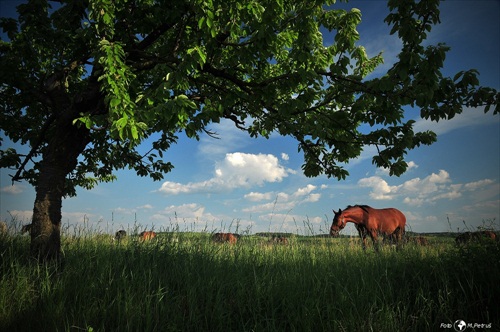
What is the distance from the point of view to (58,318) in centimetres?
502

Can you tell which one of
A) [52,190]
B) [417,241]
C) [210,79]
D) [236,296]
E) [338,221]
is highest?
[210,79]

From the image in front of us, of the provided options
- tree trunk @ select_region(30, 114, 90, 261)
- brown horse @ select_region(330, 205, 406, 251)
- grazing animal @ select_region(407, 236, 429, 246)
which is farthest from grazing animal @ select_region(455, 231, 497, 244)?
tree trunk @ select_region(30, 114, 90, 261)

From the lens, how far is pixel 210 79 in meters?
9.55

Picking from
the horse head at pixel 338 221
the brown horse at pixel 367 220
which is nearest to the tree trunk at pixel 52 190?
the brown horse at pixel 367 220

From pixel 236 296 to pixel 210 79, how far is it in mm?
6427

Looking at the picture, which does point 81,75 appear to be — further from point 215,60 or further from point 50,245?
point 50,245

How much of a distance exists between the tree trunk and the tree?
0.03 metres

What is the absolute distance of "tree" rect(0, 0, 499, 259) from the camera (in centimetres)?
574

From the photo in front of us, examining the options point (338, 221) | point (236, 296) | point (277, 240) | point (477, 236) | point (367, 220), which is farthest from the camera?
point (367, 220)

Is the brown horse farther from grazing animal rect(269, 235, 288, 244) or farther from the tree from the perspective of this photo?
the tree

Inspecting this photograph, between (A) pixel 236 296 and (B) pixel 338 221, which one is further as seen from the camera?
(B) pixel 338 221

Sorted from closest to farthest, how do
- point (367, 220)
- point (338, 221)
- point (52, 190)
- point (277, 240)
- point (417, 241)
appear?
point (52, 190) < point (277, 240) < point (417, 241) < point (338, 221) < point (367, 220)

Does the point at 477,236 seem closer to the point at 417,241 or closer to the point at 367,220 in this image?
the point at 417,241

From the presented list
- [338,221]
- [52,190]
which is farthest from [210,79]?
[338,221]
